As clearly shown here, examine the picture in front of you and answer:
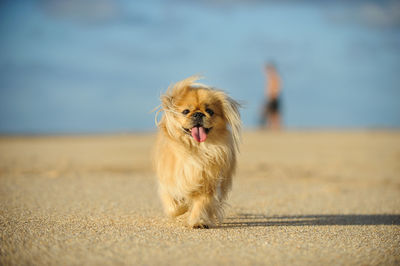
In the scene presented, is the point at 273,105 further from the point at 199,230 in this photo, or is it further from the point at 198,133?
the point at 199,230

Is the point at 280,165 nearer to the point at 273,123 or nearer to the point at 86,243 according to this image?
the point at 86,243

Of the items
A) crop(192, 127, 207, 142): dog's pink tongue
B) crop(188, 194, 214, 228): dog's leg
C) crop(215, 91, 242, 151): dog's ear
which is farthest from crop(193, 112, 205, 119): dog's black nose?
crop(188, 194, 214, 228): dog's leg

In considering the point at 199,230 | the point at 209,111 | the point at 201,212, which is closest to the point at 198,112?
the point at 209,111

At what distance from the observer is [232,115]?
4.51 m

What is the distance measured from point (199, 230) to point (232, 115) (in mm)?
1257

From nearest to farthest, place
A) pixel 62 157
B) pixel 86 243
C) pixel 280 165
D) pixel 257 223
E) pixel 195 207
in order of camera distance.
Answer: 1. pixel 86 243
2. pixel 195 207
3. pixel 257 223
4. pixel 280 165
5. pixel 62 157

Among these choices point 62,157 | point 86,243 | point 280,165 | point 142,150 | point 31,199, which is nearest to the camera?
point 86,243

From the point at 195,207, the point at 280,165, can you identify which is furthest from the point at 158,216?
the point at 280,165

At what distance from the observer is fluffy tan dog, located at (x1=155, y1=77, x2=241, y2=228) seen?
426 centimetres

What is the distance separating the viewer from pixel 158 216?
493 cm

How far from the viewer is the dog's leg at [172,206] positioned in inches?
176

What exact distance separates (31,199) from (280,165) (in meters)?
6.97

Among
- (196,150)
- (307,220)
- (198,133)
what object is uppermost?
(198,133)

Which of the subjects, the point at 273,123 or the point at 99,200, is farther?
the point at 273,123
